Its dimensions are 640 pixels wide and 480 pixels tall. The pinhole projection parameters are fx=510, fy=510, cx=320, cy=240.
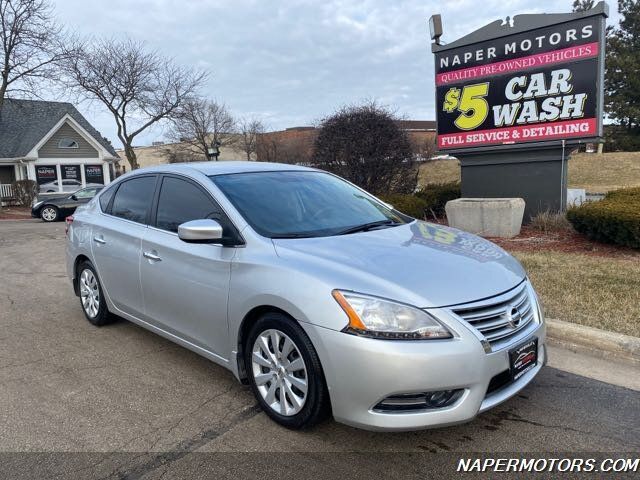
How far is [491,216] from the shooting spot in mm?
9234

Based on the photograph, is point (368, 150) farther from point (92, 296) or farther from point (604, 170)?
point (604, 170)

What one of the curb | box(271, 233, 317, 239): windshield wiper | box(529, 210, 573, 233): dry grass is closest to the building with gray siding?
box(529, 210, 573, 233): dry grass

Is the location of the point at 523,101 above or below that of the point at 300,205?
above

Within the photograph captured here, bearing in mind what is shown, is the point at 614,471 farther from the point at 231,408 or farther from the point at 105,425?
the point at 105,425

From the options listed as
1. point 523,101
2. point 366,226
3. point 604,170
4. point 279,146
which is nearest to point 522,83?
point 523,101

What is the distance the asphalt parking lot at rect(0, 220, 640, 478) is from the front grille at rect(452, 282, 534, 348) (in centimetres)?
65

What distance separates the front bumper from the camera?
257cm

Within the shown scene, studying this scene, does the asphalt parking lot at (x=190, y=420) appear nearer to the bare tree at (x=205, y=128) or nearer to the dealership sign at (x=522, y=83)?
the dealership sign at (x=522, y=83)

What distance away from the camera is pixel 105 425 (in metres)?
3.22

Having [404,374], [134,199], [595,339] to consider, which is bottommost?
[595,339]

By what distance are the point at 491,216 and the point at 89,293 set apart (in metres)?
6.85

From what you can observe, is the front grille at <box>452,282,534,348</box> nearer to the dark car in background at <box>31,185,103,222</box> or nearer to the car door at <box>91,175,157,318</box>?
the car door at <box>91,175,157,318</box>

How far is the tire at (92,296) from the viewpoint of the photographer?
197 inches

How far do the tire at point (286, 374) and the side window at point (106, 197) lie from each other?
262cm
